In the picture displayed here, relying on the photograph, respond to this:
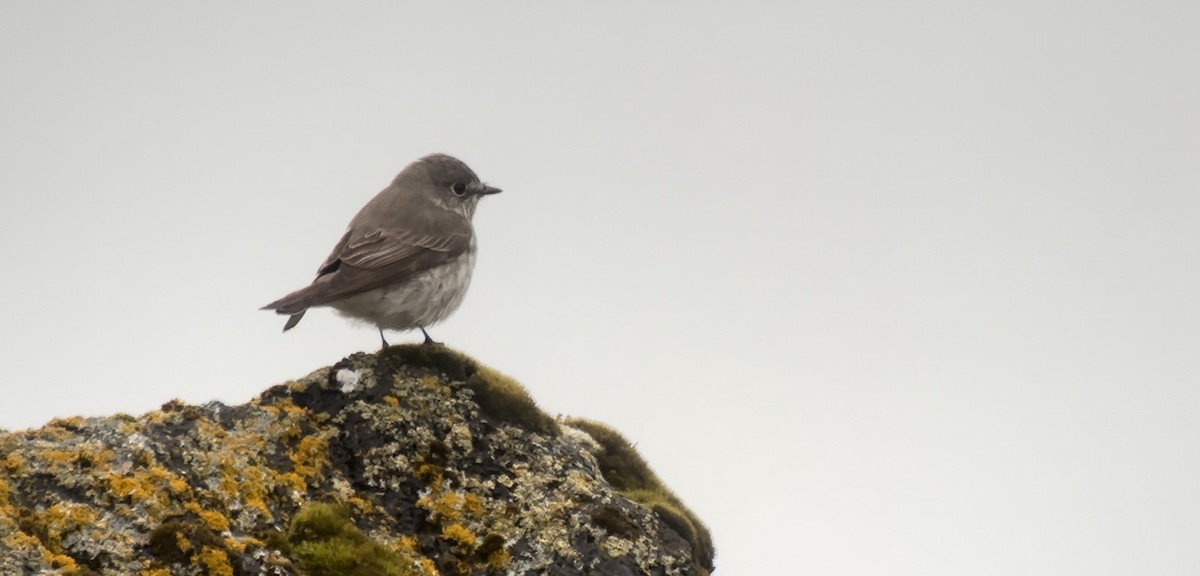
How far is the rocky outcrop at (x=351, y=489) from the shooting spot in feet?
23.5

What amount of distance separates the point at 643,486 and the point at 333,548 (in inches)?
142

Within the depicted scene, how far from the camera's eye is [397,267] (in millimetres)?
12945

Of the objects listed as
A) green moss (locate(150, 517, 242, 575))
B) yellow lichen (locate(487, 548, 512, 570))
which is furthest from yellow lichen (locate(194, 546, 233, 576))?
yellow lichen (locate(487, 548, 512, 570))

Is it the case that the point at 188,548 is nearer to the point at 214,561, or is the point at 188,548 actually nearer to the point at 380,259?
the point at 214,561

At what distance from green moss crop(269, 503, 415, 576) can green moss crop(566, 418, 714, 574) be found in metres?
2.47

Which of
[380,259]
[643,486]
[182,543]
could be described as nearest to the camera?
[182,543]

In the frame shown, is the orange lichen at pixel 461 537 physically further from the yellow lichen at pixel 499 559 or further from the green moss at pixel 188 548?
the green moss at pixel 188 548

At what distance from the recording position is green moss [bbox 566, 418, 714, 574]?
984cm

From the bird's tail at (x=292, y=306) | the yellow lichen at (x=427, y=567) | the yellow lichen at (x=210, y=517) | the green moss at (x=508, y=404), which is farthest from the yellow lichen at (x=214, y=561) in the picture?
the bird's tail at (x=292, y=306)

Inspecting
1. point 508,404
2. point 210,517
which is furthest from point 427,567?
point 508,404

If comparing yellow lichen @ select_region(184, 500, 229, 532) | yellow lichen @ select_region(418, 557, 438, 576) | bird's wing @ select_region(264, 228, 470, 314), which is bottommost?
yellow lichen @ select_region(184, 500, 229, 532)

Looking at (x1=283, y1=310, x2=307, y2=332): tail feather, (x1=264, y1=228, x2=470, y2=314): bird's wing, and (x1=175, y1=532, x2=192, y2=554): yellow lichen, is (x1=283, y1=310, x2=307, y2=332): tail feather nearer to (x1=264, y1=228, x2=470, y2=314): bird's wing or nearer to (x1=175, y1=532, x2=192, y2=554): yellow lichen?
(x1=264, y1=228, x2=470, y2=314): bird's wing

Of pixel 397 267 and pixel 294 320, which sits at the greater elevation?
pixel 397 267

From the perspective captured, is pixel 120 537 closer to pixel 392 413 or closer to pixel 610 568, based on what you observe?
pixel 392 413
